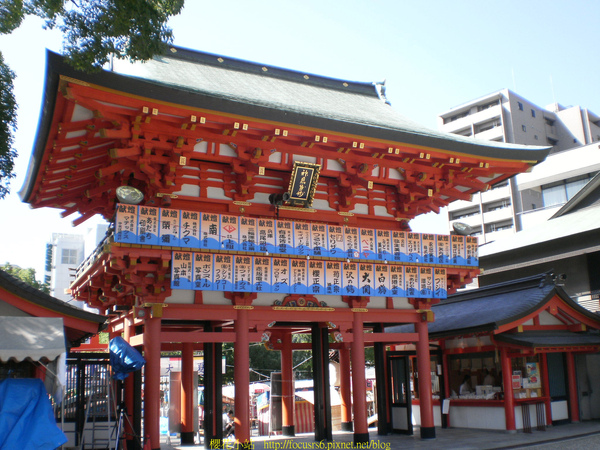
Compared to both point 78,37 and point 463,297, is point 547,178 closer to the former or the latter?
point 463,297

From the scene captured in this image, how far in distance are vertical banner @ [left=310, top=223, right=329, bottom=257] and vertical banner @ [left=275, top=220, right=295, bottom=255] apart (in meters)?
0.52

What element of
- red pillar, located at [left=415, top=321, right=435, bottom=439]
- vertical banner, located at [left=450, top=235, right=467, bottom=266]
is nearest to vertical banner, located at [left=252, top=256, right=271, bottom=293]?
red pillar, located at [left=415, top=321, right=435, bottom=439]

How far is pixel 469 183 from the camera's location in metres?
15.4

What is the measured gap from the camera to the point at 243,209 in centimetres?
1341

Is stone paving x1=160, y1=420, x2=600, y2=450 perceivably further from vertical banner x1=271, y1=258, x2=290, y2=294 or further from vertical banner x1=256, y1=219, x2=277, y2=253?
vertical banner x1=256, y1=219, x2=277, y2=253

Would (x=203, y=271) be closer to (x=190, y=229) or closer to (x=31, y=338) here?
(x=190, y=229)


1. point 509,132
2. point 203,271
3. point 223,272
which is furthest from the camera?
point 509,132

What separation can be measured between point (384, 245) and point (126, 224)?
251 inches

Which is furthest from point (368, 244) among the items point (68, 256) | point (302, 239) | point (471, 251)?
point (68, 256)

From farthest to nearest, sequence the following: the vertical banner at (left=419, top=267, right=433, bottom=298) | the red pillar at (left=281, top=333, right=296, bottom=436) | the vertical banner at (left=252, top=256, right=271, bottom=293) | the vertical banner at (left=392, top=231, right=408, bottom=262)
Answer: the red pillar at (left=281, top=333, right=296, bottom=436), the vertical banner at (left=419, top=267, right=433, bottom=298), the vertical banner at (left=392, top=231, right=408, bottom=262), the vertical banner at (left=252, top=256, right=271, bottom=293)

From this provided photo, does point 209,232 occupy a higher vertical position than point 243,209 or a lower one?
lower

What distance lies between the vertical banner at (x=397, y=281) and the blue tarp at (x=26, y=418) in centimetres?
836

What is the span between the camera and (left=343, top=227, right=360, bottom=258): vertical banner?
45.2ft

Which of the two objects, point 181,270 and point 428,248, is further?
point 428,248
